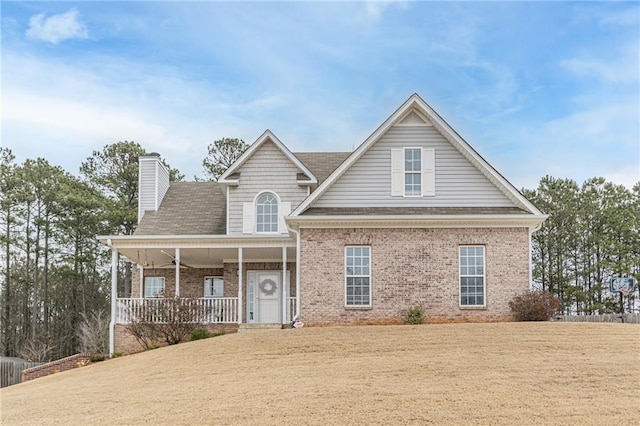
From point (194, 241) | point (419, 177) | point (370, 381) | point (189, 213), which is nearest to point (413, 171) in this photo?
point (419, 177)

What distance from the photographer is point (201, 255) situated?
28531 mm

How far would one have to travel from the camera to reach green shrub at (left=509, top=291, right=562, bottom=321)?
879 inches

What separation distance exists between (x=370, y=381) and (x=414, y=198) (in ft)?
33.0

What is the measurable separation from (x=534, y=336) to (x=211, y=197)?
16.4m

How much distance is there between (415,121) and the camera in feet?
79.7


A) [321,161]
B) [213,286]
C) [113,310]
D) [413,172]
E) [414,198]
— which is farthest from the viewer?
[321,161]

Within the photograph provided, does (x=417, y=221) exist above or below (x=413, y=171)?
below

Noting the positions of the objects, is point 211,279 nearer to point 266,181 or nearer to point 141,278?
point 141,278

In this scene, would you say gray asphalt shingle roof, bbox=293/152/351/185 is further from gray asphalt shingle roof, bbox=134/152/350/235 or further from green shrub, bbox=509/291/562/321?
green shrub, bbox=509/291/562/321

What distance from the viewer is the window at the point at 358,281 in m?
23.0

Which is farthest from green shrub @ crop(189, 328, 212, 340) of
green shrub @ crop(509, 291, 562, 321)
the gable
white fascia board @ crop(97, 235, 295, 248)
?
green shrub @ crop(509, 291, 562, 321)

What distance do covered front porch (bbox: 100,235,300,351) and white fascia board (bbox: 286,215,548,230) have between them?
340cm

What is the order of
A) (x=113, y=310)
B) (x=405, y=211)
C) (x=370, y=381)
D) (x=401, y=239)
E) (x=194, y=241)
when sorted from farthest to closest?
(x=194, y=241) → (x=113, y=310) → (x=405, y=211) → (x=401, y=239) → (x=370, y=381)

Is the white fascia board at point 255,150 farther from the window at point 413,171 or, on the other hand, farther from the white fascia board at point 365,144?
the window at point 413,171
